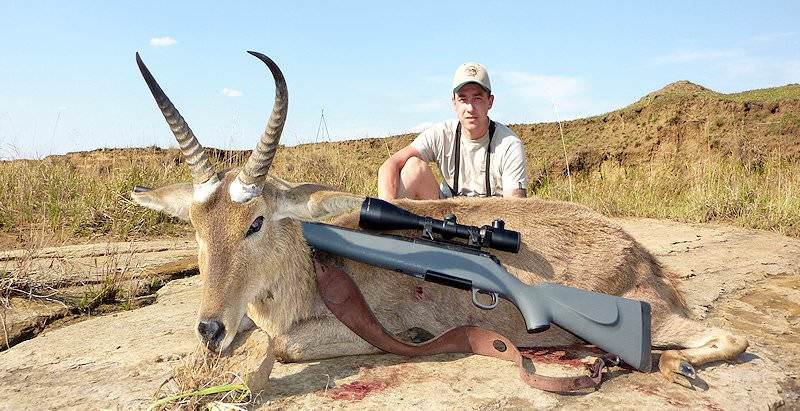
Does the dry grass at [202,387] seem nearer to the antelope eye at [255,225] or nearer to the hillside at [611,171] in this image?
the antelope eye at [255,225]

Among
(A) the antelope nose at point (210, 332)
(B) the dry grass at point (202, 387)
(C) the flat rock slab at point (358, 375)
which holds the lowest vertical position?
(C) the flat rock slab at point (358, 375)

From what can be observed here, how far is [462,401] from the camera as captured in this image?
3.46 meters

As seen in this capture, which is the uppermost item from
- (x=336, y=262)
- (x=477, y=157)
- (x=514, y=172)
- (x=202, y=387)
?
(x=477, y=157)

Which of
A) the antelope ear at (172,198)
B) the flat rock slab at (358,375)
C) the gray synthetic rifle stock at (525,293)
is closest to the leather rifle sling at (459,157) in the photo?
the flat rock slab at (358,375)

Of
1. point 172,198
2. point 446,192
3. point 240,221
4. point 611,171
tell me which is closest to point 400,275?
point 240,221

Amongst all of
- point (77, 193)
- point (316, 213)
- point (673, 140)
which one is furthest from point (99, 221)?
point (673, 140)

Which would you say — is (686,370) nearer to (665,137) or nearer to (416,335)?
(416,335)

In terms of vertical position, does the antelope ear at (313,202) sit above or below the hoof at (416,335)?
above

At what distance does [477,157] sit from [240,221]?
376 cm

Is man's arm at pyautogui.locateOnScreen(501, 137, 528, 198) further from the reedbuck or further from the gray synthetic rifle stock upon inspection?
the gray synthetic rifle stock

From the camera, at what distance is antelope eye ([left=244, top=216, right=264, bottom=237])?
399cm

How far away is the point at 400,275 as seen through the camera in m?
4.68

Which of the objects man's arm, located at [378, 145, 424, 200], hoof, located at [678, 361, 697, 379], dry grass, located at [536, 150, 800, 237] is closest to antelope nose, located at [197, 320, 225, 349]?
hoof, located at [678, 361, 697, 379]

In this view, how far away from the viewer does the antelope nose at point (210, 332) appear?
357cm
